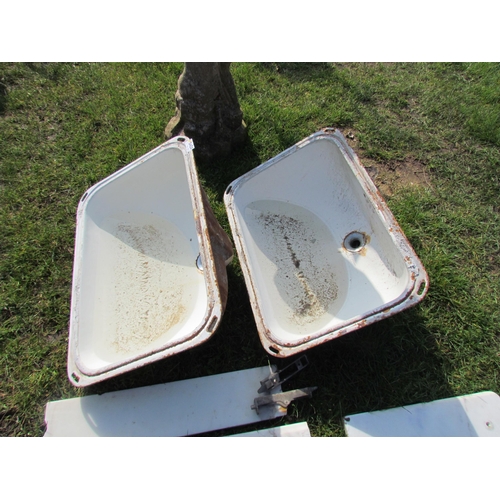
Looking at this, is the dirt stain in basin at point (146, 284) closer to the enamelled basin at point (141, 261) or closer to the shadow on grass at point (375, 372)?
the enamelled basin at point (141, 261)

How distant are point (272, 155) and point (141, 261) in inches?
57.6

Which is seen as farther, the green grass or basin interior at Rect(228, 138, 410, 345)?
the green grass

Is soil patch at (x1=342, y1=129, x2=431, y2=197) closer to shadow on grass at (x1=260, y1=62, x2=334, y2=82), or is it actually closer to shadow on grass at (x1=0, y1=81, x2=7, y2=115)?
shadow on grass at (x1=260, y1=62, x2=334, y2=82)

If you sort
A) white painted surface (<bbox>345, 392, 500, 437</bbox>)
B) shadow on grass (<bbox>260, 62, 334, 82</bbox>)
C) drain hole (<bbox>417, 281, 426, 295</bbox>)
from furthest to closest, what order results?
shadow on grass (<bbox>260, 62, 334, 82</bbox>), white painted surface (<bbox>345, 392, 500, 437</bbox>), drain hole (<bbox>417, 281, 426, 295</bbox>)

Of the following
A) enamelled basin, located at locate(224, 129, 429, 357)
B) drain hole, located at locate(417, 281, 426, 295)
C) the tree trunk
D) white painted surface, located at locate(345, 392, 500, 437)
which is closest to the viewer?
drain hole, located at locate(417, 281, 426, 295)

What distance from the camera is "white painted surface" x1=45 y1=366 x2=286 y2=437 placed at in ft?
5.98

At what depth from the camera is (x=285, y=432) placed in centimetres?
179

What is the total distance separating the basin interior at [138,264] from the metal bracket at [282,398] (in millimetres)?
622

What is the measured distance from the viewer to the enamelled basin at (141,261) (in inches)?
64.1

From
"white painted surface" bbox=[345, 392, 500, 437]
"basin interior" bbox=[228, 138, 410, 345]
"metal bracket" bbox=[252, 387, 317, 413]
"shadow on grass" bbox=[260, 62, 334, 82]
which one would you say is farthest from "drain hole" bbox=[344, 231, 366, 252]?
"shadow on grass" bbox=[260, 62, 334, 82]

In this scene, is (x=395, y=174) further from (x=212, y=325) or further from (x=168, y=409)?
(x=168, y=409)

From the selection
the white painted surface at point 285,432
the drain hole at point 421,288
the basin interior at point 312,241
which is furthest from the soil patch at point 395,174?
the white painted surface at point 285,432

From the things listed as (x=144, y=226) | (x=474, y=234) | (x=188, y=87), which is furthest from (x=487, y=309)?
(x=188, y=87)
